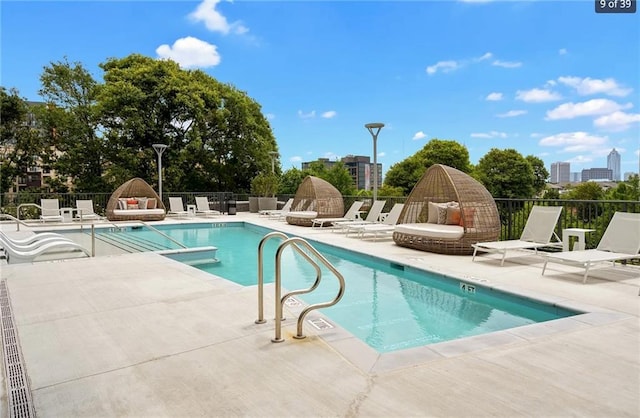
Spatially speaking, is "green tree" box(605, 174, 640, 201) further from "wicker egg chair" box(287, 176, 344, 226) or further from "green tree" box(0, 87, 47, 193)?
"green tree" box(0, 87, 47, 193)

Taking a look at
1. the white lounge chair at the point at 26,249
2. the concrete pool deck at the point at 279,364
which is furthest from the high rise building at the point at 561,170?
the white lounge chair at the point at 26,249

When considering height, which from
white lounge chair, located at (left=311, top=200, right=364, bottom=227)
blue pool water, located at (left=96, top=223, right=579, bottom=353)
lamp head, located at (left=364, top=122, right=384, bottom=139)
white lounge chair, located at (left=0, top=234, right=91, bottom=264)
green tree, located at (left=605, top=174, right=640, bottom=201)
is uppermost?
lamp head, located at (left=364, top=122, right=384, bottom=139)

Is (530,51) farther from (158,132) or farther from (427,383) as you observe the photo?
(427,383)

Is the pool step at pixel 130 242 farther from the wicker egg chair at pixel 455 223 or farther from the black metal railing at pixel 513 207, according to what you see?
the black metal railing at pixel 513 207

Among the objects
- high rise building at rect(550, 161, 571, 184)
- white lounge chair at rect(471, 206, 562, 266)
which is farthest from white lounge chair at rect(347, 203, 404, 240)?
high rise building at rect(550, 161, 571, 184)

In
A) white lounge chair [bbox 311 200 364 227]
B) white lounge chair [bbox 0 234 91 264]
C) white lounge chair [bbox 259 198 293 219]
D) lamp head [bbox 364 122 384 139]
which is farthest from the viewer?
white lounge chair [bbox 259 198 293 219]

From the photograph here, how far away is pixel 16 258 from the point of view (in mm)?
6625

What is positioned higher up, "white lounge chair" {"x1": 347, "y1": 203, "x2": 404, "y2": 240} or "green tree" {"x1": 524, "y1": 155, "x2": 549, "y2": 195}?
"green tree" {"x1": 524, "y1": 155, "x2": 549, "y2": 195}

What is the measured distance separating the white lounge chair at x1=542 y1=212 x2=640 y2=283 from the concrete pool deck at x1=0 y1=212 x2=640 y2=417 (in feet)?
2.43

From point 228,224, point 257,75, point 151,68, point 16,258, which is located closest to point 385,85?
point 257,75

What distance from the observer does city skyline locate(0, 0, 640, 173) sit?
10508 millimetres

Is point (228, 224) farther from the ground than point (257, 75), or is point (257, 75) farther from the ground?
point (257, 75)

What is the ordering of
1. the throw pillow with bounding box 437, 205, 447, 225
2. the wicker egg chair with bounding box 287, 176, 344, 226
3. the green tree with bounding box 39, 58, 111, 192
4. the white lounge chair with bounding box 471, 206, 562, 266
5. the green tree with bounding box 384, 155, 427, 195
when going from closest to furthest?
the white lounge chair with bounding box 471, 206, 562, 266 < the throw pillow with bounding box 437, 205, 447, 225 < the wicker egg chair with bounding box 287, 176, 344, 226 < the green tree with bounding box 39, 58, 111, 192 < the green tree with bounding box 384, 155, 427, 195

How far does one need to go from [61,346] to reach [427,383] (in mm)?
2631
